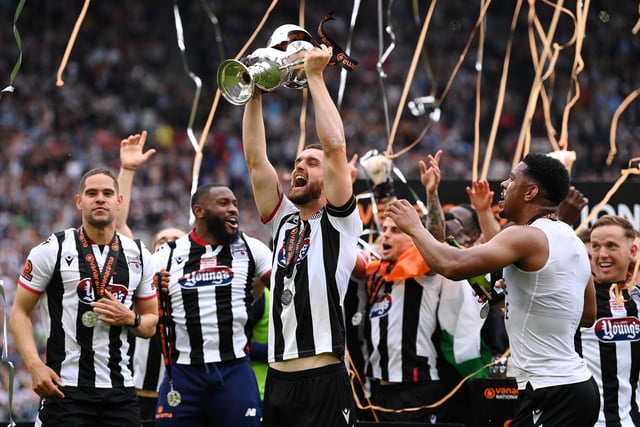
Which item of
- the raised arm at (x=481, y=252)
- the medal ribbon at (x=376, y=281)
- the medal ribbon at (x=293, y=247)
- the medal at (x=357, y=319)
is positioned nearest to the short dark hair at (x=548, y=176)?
the raised arm at (x=481, y=252)

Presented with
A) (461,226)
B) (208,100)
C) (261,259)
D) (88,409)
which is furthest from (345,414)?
(208,100)

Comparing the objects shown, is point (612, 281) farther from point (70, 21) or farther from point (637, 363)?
point (70, 21)

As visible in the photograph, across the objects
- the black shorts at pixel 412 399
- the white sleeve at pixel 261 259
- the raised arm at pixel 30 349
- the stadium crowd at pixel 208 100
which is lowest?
the black shorts at pixel 412 399

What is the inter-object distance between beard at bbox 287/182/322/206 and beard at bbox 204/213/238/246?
4.58ft

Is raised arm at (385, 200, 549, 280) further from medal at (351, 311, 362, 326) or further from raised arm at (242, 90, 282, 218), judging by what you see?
medal at (351, 311, 362, 326)

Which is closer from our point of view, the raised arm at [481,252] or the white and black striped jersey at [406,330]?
the raised arm at [481,252]

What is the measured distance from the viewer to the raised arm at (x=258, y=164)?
491 cm

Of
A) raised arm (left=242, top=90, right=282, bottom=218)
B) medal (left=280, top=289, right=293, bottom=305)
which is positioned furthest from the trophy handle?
medal (left=280, top=289, right=293, bottom=305)

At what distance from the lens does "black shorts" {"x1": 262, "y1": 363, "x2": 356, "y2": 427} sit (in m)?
4.50

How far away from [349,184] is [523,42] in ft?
51.1

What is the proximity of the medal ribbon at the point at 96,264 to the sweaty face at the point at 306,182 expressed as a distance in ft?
3.96

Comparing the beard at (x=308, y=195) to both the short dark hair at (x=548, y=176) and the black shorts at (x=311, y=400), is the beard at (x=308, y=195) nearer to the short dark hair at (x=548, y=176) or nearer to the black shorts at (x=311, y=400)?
the black shorts at (x=311, y=400)

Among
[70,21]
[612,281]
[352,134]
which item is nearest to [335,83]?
[352,134]

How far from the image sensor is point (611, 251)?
5406 millimetres
